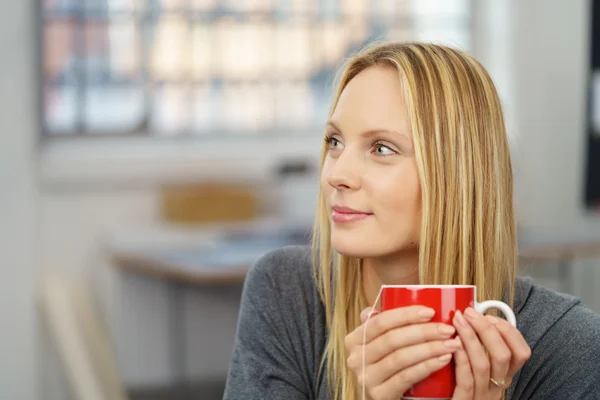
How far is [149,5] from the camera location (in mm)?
4820

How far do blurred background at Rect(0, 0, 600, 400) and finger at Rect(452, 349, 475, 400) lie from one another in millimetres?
2542

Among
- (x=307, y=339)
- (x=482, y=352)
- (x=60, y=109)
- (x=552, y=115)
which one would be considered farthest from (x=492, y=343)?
(x=552, y=115)

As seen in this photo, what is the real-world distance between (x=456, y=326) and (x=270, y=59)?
4.01 m

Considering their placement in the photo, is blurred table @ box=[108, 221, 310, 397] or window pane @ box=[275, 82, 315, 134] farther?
window pane @ box=[275, 82, 315, 134]

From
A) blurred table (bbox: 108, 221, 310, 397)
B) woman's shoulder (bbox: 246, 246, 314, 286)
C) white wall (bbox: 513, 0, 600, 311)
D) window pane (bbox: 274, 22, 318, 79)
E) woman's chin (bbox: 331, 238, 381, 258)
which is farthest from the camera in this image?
white wall (bbox: 513, 0, 600, 311)

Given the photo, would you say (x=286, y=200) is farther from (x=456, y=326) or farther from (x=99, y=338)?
(x=456, y=326)

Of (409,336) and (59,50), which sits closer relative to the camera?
(409,336)

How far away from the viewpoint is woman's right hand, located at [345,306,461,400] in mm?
1137

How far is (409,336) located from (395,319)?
25 mm

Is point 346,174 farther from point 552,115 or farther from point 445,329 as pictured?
point 552,115

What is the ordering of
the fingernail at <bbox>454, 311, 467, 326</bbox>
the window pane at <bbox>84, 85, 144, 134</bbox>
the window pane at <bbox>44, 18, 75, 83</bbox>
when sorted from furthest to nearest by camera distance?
the window pane at <bbox>84, 85, 144, 134</bbox>
the window pane at <bbox>44, 18, 75, 83</bbox>
the fingernail at <bbox>454, 311, 467, 326</bbox>

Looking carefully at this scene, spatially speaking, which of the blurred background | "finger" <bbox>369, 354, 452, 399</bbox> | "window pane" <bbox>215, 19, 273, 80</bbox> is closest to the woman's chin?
"finger" <bbox>369, 354, 452, 399</bbox>

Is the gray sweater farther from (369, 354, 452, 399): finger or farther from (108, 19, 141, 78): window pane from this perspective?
(108, 19, 141, 78): window pane

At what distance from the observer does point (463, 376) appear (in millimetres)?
1148
